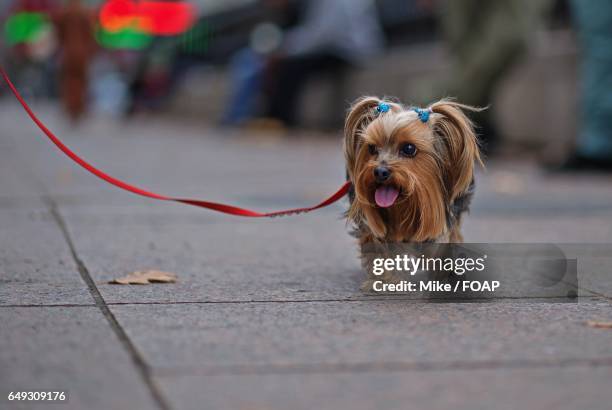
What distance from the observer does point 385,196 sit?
12.9 ft

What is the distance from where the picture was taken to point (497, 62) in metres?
10.3

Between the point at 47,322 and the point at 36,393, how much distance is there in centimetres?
85

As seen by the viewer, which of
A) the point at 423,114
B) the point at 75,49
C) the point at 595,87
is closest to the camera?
the point at 423,114

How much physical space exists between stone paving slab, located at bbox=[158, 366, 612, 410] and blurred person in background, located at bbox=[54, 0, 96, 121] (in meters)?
15.4

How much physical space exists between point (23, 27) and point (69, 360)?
51.2 metres

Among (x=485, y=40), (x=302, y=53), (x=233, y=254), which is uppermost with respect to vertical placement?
(x=485, y=40)

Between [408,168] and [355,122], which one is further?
[355,122]

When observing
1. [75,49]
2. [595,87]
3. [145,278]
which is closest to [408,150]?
[145,278]

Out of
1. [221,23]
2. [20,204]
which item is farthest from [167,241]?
[221,23]

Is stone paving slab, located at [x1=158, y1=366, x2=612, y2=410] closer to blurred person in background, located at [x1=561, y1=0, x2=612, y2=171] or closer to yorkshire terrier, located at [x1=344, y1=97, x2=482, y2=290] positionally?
yorkshire terrier, located at [x1=344, y1=97, x2=482, y2=290]

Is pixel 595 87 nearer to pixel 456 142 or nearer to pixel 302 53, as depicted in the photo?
pixel 456 142

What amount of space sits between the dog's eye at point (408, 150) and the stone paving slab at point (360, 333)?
21.8 inches

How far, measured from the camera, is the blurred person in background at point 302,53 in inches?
602

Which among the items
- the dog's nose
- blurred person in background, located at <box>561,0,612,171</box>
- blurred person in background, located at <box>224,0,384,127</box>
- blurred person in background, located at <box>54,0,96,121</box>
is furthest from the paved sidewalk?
blurred person in background, located at <box>54,0,96,121</box>
